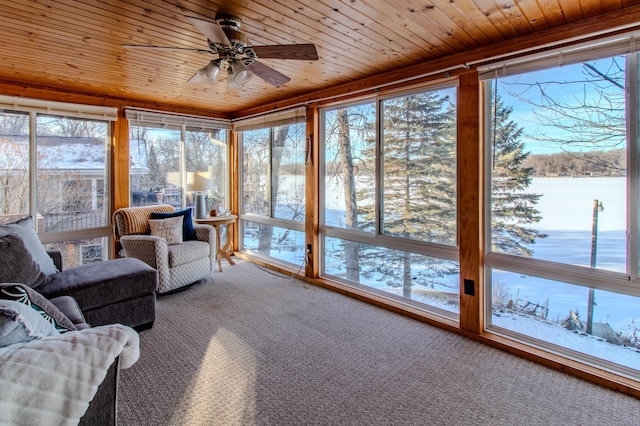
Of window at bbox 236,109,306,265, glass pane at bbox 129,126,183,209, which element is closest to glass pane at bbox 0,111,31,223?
glass pane at bbox 129,126,183,209

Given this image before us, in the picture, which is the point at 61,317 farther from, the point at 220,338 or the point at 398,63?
the point at 398,63

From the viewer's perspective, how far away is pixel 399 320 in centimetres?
314

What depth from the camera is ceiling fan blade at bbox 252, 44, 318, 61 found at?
6.79ft

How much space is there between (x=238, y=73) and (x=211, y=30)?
46cm

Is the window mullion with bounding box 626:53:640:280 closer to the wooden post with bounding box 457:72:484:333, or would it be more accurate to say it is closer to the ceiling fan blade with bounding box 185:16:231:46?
the wooden post with bounding box 457:72:484:333

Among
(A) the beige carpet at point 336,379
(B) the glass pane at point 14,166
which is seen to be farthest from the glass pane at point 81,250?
(A) the beige carpet at point 336,379

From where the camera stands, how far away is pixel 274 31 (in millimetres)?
2449

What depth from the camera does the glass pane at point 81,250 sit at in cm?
420

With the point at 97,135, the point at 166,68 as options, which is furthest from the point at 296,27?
the point at 97,135

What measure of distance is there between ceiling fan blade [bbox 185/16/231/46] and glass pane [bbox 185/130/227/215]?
118 inches

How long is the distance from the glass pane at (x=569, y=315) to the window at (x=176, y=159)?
12.4ft

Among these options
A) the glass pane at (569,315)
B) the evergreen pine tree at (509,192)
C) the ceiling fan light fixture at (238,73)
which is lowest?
the glass pane at (569,315)

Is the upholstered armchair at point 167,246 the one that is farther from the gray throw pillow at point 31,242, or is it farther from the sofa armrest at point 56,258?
the gray throw pillow at point 31,242

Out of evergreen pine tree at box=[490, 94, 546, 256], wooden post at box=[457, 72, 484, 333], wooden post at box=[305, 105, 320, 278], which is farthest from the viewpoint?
wooden post at box=[305, 105, 320, 278]
